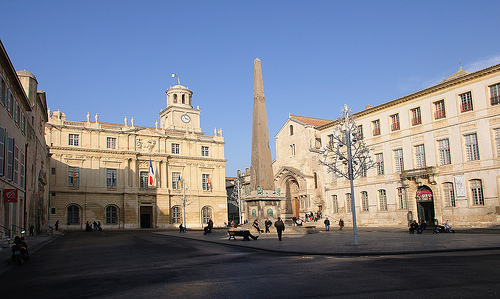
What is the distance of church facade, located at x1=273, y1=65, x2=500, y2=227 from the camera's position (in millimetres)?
31391

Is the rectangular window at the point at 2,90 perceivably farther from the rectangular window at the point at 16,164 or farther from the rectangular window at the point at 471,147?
the rectangular window at the point at 471,147

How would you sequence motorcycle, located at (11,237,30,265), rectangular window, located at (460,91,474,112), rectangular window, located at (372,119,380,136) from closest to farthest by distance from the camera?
1. motorcycle, located at (11,237,30,265)
2. rectangular window, located at (460,91,474,112)
3. rectangular window, located at (372,119,380,136)

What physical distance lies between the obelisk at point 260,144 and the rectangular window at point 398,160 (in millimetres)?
14874

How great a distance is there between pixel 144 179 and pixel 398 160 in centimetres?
3312

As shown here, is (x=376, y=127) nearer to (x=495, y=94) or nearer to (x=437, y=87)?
(x=437, y=87)

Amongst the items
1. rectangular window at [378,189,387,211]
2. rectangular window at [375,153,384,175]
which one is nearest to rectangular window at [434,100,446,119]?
rectangular window at [375,153,384,175]

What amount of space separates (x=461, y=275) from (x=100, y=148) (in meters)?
50.6

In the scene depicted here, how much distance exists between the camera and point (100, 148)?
178 ft

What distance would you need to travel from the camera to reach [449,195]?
3400cm

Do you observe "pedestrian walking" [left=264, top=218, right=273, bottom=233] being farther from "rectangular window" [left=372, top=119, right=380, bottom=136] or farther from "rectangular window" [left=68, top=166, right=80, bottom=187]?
"rectangular window" [left=68, top=166, right=80, bottom=187]

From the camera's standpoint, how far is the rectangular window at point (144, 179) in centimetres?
5664

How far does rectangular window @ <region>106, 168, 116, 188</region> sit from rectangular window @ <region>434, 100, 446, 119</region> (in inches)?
1521

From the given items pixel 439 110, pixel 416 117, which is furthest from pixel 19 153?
pixel 439 110

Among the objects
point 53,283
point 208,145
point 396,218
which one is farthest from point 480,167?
point 208,145
